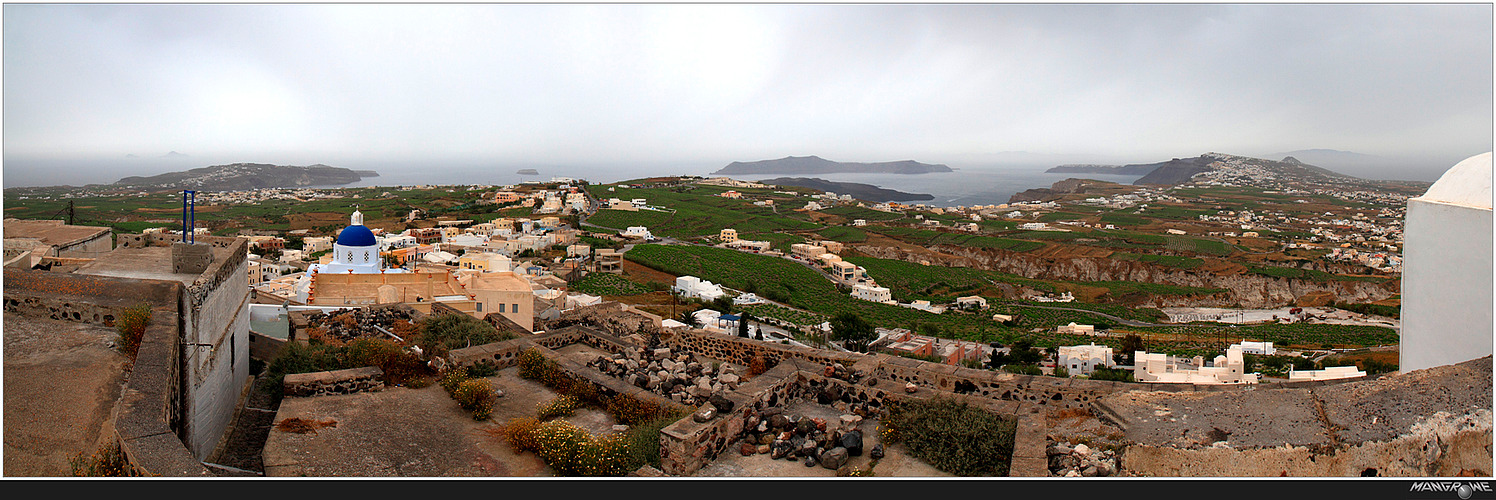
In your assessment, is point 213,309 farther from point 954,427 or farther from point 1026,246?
point 1026,246

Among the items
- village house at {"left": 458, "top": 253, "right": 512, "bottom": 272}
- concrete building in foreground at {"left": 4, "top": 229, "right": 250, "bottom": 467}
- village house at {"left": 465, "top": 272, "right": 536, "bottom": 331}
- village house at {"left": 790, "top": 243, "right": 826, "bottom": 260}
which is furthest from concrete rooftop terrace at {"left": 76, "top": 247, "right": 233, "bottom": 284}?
village house at {"left": 790, "top": 243, "right": 826, "bottom": 260}

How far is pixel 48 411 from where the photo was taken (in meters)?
3.87

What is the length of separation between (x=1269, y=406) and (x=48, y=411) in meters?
6.66

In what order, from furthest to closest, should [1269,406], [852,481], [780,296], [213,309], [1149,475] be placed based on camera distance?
[780,296], [213,309], [1269,406], [1149,475], [852,481]

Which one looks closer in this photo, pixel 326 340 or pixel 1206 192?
pixel 326 340

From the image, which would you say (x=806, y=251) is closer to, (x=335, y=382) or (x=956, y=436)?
(x=335, y=382)

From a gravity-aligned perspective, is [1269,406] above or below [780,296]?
above

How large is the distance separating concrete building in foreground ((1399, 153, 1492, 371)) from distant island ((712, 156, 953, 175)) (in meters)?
171

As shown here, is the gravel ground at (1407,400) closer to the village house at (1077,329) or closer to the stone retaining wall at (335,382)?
the stone retaining wall at (335,382)

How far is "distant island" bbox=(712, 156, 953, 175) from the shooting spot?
179 m

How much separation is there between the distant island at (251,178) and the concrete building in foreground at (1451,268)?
2565 inches

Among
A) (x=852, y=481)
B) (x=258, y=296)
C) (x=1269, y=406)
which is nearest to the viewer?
(x=852, y=481)

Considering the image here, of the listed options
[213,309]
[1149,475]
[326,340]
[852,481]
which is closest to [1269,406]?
[1149,475]

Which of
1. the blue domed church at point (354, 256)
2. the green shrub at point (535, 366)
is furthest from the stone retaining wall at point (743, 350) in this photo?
the blue domed church at point (354, 256)
